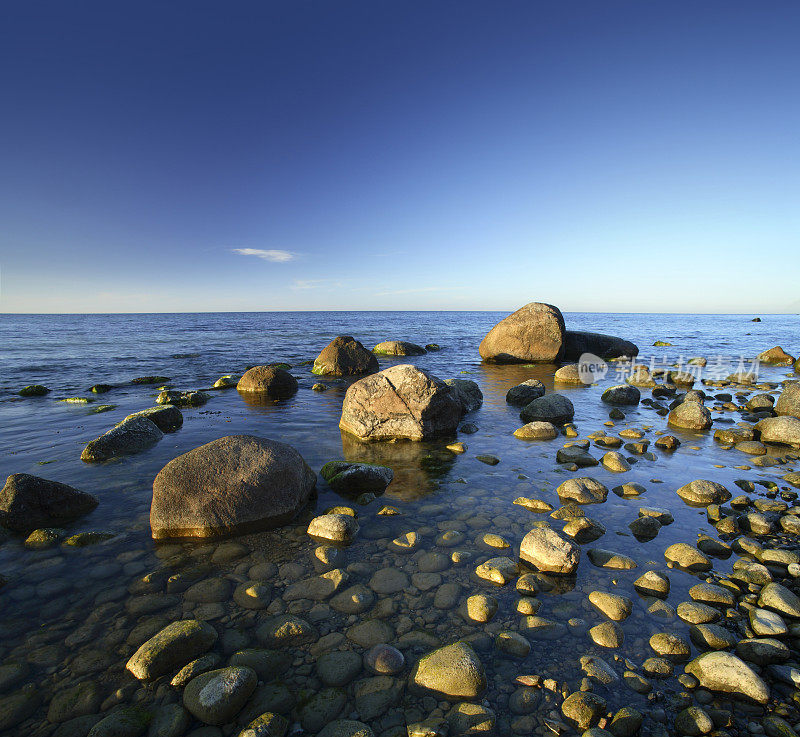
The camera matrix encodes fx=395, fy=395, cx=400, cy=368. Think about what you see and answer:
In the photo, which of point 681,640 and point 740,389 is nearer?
point 681,640

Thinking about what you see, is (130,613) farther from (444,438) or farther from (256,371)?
(256,371)

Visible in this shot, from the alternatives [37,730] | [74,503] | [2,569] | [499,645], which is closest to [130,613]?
[37,730]

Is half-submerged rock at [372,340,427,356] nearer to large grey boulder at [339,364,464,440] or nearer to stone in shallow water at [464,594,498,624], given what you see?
large grey boulder at [339,364,464,440]

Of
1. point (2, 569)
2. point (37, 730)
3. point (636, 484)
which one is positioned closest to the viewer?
point (37, 730)

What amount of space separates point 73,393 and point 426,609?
14.9 metres

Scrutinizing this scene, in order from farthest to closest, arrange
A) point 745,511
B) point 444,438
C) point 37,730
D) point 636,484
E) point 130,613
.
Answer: point 444,438 → point 636,484 → point 745,511 → point 130,613 → point 37,730

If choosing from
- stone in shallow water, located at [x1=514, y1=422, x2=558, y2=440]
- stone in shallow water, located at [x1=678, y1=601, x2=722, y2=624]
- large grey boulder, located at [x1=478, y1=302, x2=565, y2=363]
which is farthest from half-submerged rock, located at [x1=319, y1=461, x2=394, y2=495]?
large grey boulder, located at [x1=478, y1=302, x2=565, y2=363]

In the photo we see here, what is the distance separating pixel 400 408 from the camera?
8.20 m

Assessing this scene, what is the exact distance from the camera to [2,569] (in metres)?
4.05

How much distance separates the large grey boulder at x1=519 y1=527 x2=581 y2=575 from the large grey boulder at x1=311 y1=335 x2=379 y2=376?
12773mm

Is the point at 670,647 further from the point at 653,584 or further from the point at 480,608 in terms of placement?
the point at 480,608

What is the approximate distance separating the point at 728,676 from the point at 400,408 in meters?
6.10

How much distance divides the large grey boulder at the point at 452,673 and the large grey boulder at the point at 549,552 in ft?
4.48

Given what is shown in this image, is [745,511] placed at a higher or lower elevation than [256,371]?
lower
